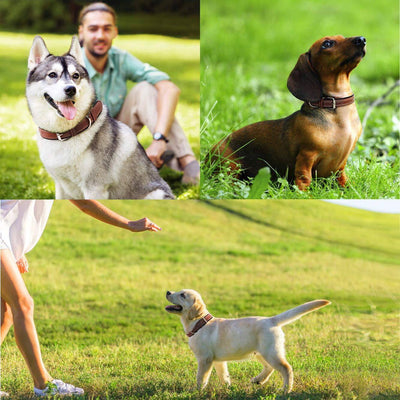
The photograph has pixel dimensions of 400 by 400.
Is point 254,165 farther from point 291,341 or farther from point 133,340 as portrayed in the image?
point 133,340

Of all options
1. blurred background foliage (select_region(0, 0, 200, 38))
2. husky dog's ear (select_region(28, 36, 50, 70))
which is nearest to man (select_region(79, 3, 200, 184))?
blurred background foliage (select_region(0, 0, 200, 38))

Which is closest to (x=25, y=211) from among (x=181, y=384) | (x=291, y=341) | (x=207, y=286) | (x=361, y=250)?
(x=181, y=384)

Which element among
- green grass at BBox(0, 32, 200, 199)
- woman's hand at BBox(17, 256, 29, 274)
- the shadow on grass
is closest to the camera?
woman's hand at BBox(17, 256, 29, 274)

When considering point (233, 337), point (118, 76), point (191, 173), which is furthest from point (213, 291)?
point (233, 337)

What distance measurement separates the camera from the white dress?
4.50 meters

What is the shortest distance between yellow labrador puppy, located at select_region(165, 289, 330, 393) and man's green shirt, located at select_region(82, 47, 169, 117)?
2018 millimetres

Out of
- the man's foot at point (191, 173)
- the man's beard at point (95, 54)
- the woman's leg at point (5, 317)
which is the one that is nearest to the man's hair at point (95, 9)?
the man's beard at point (95, 54)

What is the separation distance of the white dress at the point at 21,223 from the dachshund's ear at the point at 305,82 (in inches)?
80.2

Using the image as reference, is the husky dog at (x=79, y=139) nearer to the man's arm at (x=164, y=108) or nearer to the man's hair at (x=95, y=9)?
the man's arm at (x=164, y=108)

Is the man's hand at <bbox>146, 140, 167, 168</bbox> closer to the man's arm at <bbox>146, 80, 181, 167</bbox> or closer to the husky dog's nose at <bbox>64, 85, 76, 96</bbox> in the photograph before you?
the man's arm at <bbox>146, 80, 181, 167</bbox>

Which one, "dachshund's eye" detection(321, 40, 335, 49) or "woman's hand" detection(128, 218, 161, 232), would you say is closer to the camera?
"woman's hand" detection(128, 218, 161, 232)

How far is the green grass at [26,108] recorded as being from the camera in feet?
18.9

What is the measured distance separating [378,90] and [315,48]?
4578 millimetres

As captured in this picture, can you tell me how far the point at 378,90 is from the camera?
9.00 metres
